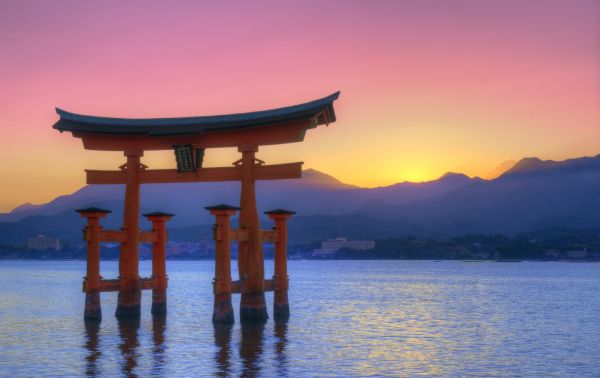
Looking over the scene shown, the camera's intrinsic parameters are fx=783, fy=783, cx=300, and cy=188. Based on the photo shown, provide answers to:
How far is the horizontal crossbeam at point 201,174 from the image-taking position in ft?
92.5

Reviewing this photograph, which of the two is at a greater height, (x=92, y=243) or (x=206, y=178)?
(x=206, y=178)

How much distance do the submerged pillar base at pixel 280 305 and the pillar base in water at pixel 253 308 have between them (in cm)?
220

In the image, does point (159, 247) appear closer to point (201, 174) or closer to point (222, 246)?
point (201, 174)

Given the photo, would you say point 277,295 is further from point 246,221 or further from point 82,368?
point 82,368

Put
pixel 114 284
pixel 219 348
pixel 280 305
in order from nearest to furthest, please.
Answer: pixel 219 348
pixel 114 284
pixel 280 305

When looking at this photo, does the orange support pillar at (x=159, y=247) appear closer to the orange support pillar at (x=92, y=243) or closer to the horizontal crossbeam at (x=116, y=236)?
the horizontal crossbeam at (x=116, y=236)

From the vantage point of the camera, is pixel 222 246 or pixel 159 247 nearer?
pixel 222 246

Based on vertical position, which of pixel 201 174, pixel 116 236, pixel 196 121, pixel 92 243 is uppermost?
pixel 196 121

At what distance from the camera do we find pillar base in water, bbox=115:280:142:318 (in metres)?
30.9

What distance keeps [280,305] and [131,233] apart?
662 cm

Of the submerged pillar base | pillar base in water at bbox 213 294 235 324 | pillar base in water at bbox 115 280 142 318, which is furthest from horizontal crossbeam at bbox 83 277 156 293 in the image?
the submerged pillar base

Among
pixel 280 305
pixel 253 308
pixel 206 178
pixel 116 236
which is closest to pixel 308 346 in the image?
pixel 253 308

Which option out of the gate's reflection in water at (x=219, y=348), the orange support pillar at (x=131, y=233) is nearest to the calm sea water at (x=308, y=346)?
the gate's reflection in water at (x=219, y=348)

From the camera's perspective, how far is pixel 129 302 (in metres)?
31.1
